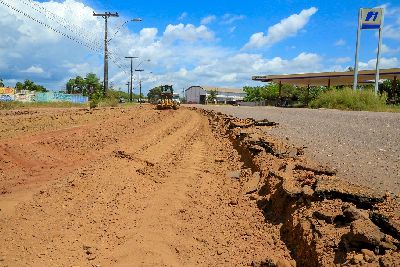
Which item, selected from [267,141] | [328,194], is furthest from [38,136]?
[328,194]

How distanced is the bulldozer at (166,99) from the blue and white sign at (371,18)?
15.8 metres

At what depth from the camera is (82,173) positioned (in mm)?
7207

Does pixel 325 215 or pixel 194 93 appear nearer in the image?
pixel 325 215

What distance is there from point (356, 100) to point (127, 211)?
2286cm

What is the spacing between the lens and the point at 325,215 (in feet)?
12.4

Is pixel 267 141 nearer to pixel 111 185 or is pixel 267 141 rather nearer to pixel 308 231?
pixel 111 185

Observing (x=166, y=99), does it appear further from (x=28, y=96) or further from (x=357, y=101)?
(x=28, y=96)

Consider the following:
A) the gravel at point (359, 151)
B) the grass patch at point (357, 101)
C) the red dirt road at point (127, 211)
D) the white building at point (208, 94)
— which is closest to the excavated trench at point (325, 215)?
the red dirt road at point (127, 211)

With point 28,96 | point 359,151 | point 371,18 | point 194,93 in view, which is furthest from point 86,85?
Result: point 359,151

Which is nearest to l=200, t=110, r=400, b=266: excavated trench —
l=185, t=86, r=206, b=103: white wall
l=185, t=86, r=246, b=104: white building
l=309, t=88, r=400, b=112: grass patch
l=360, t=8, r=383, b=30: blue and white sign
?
l=309, t=88, r=400, b=112: grass patch

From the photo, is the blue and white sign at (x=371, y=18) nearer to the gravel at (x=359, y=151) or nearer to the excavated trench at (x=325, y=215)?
the gravel at (x=359, y=151)

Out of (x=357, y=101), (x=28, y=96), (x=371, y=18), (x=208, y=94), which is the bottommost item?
(x=28, y=96)

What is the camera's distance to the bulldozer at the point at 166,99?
33.0 meters

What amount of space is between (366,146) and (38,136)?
8744 mm
